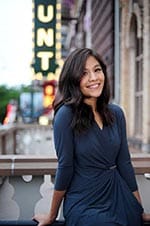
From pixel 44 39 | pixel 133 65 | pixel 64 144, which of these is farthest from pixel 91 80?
pixel 44 39

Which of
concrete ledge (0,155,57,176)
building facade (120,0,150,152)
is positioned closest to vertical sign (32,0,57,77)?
building facade (120,0,150,152)

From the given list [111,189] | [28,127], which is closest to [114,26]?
[28,127]

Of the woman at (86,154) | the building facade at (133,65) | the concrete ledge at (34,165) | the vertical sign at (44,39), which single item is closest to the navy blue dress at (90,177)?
the woman at (86,154)

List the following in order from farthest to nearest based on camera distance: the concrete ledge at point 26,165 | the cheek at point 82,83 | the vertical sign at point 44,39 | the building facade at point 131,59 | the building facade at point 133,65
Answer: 1. the vertical sign at point 44,39
2. the building facade at point 133,65
3. the building facade at point 131,59
4. the concrete ledge at point 26,165
5. the cheek at point 82,83

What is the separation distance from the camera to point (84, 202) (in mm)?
2326

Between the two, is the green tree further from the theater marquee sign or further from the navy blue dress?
the navy blue dress

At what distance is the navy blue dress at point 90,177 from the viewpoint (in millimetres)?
2314

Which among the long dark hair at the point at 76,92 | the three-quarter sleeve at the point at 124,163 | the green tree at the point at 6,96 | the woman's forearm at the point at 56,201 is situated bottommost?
the green tree at the point at 6,96

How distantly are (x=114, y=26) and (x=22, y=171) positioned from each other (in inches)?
301

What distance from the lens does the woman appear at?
91.3 inches

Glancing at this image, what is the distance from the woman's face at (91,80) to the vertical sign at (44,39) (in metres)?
14.6

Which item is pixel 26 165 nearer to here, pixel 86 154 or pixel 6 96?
pixel 86 154

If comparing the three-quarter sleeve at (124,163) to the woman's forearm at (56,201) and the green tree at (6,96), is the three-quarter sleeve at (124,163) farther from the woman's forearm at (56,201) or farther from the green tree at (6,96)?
the green tree at (6,96)

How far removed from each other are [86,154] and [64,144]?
0.36ft
